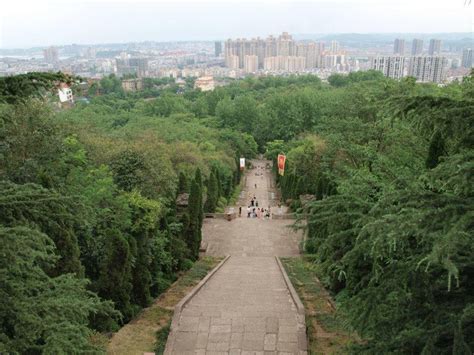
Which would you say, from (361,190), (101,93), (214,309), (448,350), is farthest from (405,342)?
(101,93)

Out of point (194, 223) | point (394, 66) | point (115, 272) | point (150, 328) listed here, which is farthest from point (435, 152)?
point (394, 66)

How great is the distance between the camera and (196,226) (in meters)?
19.1

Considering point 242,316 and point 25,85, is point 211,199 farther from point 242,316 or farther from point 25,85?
point 25,85

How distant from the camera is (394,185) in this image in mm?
7434

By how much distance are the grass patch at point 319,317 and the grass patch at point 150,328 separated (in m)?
3.49

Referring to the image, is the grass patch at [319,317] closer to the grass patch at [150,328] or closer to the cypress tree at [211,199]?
the grass patch at [150,328]

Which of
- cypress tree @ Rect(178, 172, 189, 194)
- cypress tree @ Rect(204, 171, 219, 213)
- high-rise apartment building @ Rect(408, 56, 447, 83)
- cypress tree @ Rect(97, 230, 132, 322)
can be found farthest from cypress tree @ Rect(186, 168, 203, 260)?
high-rise apartment building @ Rect(408, 56, 447, 83)

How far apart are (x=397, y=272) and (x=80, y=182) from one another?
1202 cm

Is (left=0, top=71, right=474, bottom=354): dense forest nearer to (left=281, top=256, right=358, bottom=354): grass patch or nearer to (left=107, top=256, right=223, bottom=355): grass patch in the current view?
(left=107, top=256, right=223, bottom=355): grass patch

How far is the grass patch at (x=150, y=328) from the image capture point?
10336 mm

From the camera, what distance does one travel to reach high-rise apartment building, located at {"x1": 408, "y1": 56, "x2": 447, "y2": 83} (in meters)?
151

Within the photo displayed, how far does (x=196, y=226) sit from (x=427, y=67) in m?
155

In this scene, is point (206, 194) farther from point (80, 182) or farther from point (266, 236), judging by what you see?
point (80, 182)

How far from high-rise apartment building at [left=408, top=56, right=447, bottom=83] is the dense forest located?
138 m
